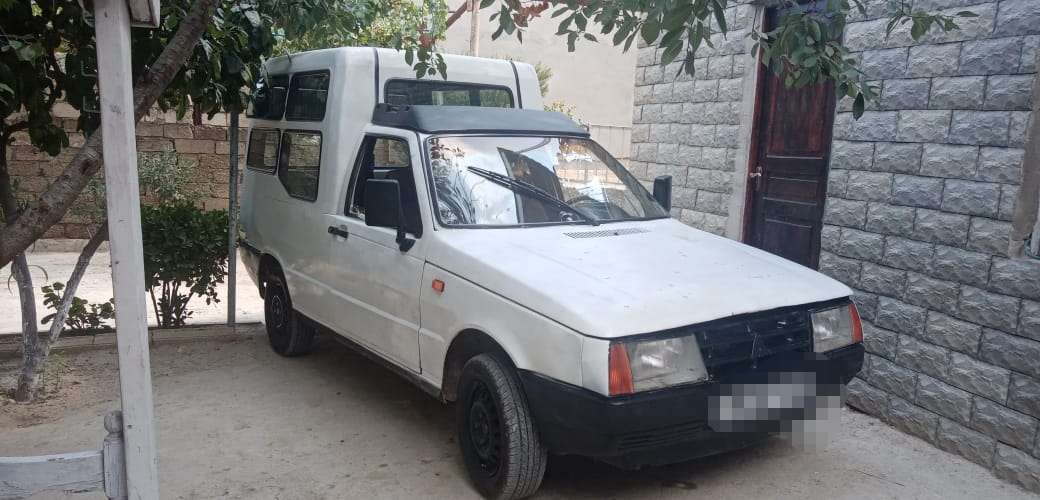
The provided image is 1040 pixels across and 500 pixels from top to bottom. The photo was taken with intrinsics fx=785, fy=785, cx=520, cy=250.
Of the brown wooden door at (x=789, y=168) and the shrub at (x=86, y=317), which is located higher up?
the brown wooden door at (x=789, y=168)

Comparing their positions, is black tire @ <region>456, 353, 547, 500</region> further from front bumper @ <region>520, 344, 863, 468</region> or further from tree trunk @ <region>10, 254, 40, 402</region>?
tree trunk @ <region>10, 254, 40, 402</region>

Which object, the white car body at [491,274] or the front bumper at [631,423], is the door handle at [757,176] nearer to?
the white car body at [491,274]

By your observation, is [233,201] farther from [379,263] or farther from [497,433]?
[497,433]

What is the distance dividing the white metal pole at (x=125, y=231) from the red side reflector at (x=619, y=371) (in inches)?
68.6

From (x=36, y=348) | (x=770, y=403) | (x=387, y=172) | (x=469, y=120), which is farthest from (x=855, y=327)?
(x=36, y=348)

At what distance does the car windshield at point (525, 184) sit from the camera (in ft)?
13.5

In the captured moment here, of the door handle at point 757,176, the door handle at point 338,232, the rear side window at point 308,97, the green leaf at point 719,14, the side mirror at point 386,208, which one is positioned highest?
the green leaf at point 719,14

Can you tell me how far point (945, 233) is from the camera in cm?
439

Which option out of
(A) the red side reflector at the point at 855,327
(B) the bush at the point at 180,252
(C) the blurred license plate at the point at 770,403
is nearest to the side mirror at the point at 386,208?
(C) the blurred license plate at the point at 770,403

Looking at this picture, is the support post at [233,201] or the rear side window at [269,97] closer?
the rear side window at [269,97]

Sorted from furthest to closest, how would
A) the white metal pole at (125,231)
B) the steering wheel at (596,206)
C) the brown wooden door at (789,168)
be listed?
the brown wooden door at (789,168), the steering wheel at (596,206), the white metal pole at (125,231)

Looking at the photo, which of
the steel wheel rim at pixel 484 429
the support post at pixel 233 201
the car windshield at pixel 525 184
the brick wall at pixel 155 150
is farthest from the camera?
the brick wall at pixel 155 150

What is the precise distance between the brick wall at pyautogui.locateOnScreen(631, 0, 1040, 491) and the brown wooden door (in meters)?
0.28

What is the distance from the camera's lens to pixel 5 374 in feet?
17.8
